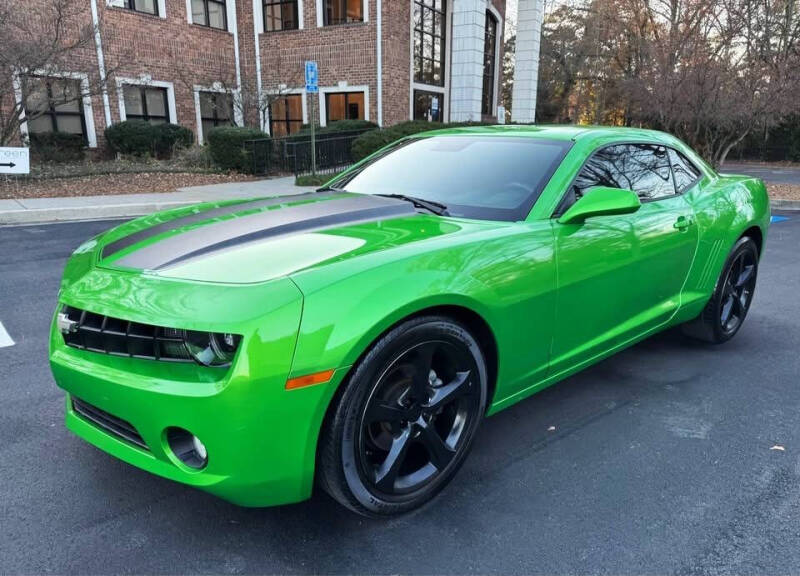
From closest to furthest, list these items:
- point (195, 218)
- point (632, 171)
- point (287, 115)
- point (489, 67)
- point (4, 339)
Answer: point (195, 218) < point (632, 171) < point (4, 339) < point (287, 115) < point (489, 67)

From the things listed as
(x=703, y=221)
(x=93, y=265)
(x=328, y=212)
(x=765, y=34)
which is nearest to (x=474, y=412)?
(x=328, y=212)

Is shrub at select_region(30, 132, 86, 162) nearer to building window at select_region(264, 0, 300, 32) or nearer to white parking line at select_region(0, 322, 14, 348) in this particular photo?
building window at select_region(264, 0, 300, 32)

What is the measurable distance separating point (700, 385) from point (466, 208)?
78.6 inches

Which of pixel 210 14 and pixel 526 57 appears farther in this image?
pixel 526 57

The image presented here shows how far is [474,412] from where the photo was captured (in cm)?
249

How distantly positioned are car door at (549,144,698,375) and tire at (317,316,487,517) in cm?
63

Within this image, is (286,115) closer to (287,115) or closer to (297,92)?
(287,115)

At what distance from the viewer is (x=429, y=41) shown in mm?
22438

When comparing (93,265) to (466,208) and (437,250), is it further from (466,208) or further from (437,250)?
(466,208)

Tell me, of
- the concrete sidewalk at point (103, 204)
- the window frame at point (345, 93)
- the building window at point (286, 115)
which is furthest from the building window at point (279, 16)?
the concrete sidewalk at point (103, 204)

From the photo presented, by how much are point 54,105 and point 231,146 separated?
4.14 m

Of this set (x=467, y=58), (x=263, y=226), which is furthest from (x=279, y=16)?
(x=263, y=226)

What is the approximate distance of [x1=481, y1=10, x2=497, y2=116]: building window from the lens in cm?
2698

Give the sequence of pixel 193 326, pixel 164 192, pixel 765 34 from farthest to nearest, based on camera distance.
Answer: pixel 765 34
pixel 164 192
pixel 193 326
